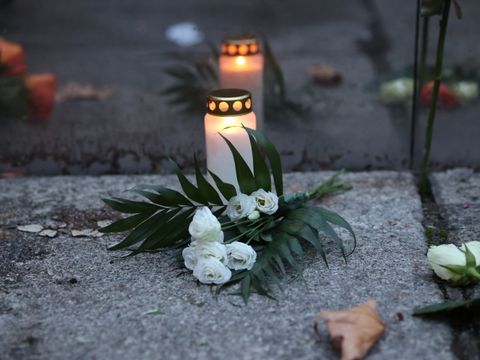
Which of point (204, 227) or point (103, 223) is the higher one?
point (204, 227)

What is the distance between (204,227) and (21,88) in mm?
977

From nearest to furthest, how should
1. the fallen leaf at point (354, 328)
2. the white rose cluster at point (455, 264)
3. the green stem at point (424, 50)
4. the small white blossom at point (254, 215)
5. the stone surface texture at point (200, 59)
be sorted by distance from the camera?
the fallen leaf at point (354, 328) < the white rose cluster at point (455, 264) < the small white blossom at point (254, 215) < the green stem at point (424, 50) < the stone surface texture at point (200, 59)

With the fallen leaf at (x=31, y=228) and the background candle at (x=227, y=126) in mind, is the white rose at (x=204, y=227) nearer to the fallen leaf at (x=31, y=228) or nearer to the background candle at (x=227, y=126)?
the background candle at (x=227, y=126)

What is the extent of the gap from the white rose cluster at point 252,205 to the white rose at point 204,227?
95 mm

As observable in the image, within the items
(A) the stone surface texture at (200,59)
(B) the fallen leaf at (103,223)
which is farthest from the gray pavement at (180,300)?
(A) the stone surface texture at (200,59)

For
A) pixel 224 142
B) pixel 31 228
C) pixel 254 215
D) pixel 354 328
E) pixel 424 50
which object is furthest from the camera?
pixel 424 50

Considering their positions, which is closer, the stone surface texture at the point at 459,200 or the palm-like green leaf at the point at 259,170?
the palm-like green leaf at the point at 259,170

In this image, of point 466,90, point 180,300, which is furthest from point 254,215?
point 466,90

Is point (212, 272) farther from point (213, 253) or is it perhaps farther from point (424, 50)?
point (424, 50)

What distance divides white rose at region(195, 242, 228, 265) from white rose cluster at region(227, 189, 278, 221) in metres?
0.11

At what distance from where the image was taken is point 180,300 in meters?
1.20

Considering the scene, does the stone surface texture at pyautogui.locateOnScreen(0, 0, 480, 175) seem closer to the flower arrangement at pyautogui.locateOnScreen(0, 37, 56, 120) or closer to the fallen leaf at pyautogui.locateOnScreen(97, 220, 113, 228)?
the flower arrangement at pyautogui.locateOnScreen(0, 37, 56, 120)

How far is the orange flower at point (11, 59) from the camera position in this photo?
6.28 feet

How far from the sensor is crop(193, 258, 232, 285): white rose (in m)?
1.22
